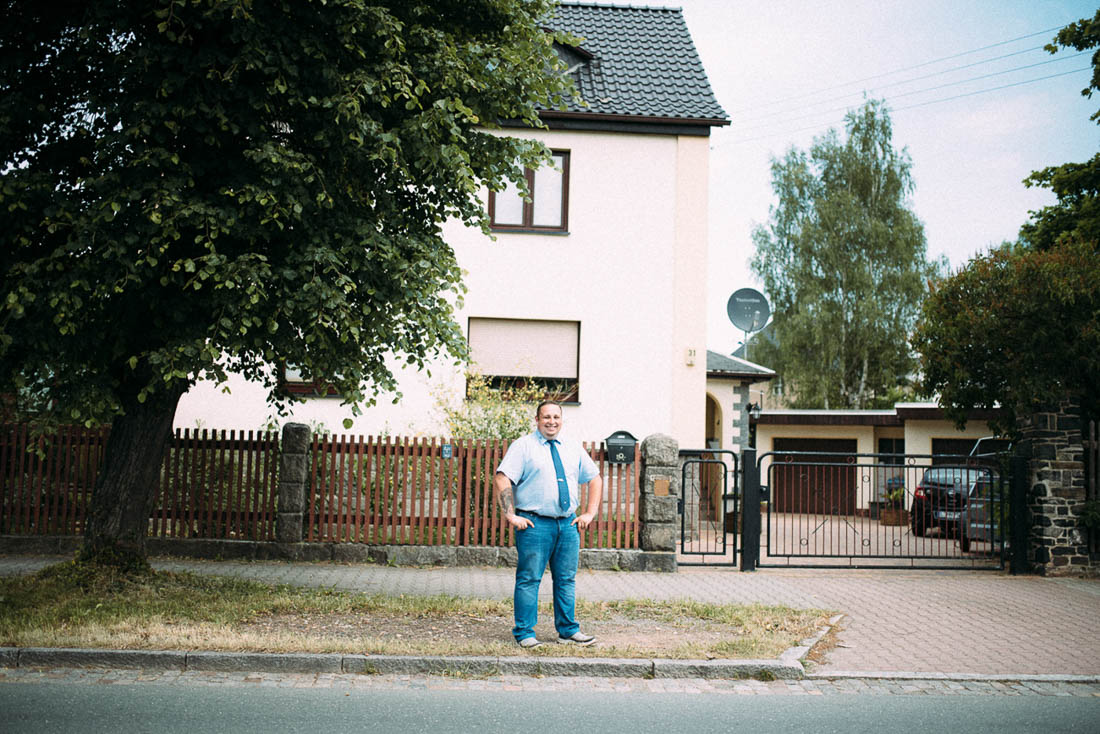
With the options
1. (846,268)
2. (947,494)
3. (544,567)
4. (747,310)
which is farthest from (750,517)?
(846,268)

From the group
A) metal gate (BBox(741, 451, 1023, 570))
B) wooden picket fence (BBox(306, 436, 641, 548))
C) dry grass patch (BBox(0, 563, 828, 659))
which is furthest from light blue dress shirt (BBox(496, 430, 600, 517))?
metal gate (BBox(741, 451, 1023, 570))

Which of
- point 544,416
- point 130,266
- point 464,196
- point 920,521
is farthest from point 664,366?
point 130,266

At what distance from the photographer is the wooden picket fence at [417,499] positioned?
12.0 m

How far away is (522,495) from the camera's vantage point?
7211 millimetres

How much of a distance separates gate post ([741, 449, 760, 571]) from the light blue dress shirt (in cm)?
536

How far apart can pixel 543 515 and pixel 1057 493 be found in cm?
845

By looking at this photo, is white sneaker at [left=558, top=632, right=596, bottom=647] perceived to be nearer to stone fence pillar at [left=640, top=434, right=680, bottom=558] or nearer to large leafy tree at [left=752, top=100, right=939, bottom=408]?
stone fence pillar at [left=640, top=434, right=680, bottom=558]

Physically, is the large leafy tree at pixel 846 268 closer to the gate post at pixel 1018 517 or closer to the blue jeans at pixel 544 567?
the gate post at pixel 1018 517

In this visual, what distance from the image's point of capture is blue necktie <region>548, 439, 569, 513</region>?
284 inches

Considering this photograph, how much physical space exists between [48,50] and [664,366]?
435 inches

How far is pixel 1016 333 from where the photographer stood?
12.8 meters

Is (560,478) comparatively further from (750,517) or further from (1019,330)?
(1019,330)

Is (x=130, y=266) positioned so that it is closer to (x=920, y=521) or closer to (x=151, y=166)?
(x=151, y=166)

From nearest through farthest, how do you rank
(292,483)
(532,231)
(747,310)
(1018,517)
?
(292,483) → (1018,517) → (532,231) → (747,310)
